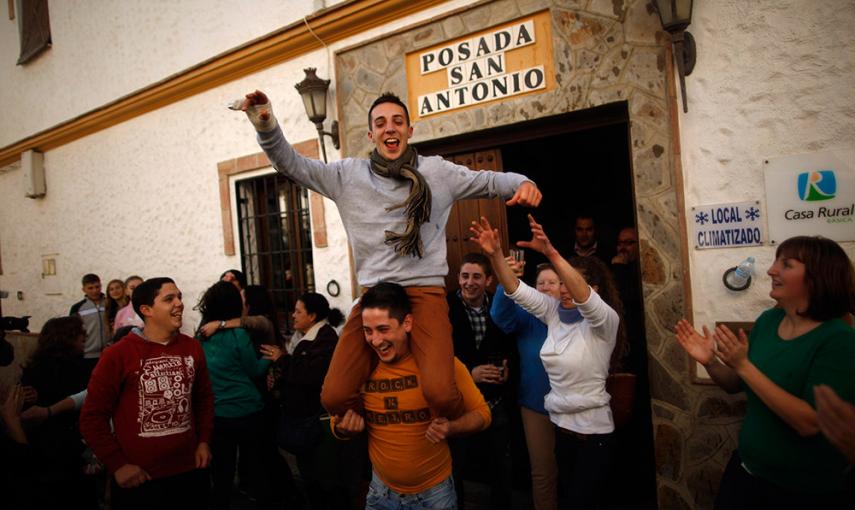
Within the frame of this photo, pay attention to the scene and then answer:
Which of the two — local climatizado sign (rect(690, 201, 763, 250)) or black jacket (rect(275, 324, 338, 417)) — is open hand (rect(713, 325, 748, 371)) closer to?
local climatizado sign (rect(690, 201, 763, 250))

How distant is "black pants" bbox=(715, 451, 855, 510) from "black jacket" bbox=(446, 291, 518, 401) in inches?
61.3

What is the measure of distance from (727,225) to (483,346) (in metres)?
1.80

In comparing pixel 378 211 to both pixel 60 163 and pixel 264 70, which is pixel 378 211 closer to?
pixel 264 70

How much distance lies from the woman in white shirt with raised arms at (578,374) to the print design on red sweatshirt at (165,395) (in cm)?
181

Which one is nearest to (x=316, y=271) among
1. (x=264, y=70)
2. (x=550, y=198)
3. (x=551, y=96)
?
(x=264, y=70)

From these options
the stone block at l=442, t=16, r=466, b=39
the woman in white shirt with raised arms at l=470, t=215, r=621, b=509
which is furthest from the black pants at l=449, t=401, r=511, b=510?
the stone block at l=442, t=16, r=466, b=39

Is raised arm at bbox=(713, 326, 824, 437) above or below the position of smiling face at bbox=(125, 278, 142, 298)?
below

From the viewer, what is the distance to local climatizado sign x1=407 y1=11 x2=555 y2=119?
4.04 m

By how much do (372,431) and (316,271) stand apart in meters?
3.27

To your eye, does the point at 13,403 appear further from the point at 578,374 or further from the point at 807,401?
the point at 807,401

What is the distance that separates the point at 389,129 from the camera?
2543mm

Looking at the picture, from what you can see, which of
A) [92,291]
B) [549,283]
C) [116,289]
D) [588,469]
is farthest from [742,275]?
[92,291]

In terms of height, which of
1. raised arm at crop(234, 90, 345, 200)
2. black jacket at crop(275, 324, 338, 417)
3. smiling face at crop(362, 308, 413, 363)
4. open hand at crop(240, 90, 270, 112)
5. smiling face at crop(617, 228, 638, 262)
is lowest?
black jacket at crop(275, 324, 338, 417)

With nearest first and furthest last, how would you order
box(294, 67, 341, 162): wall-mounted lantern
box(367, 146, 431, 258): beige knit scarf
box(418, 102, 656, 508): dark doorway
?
1. box(367, 146, 431, 258): beige knit scarf
2. box(418, 102, 656, 508): dark doorway
3. box(294, 67, 341, 162): wall-mounted lantern
